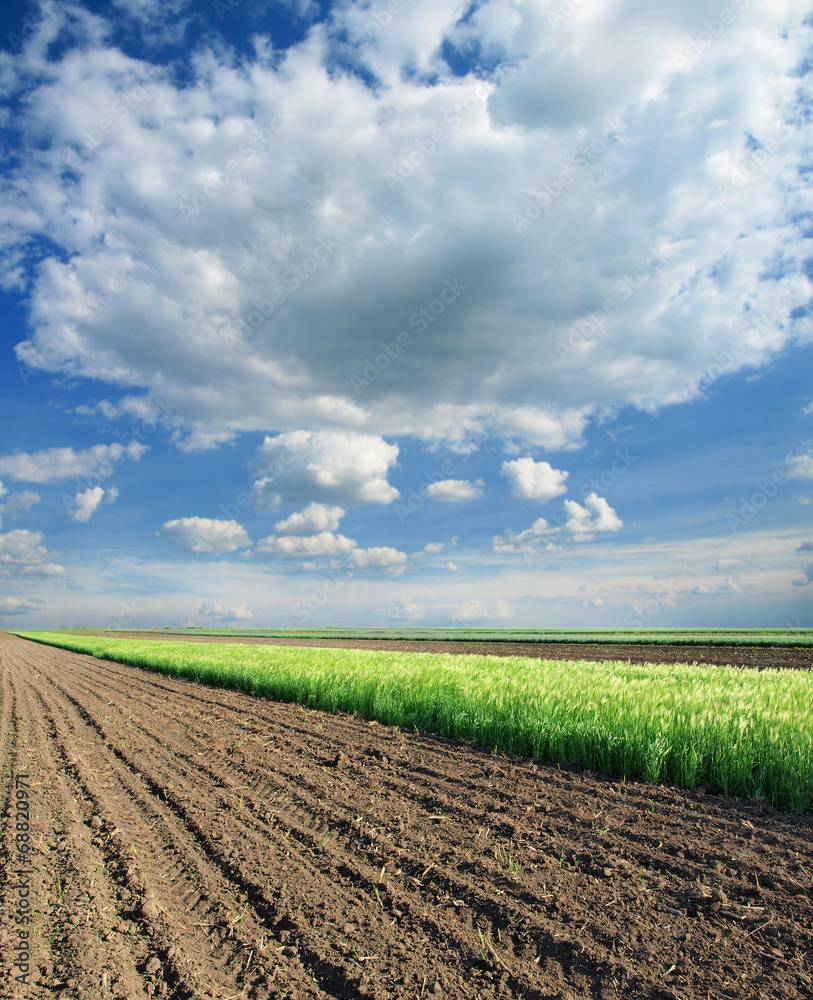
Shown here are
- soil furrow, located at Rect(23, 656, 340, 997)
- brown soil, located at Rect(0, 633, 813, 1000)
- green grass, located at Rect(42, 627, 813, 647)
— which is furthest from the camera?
green grass, located at Rect(42, 627, 813, 647)

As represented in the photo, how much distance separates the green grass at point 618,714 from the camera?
6.28 meters

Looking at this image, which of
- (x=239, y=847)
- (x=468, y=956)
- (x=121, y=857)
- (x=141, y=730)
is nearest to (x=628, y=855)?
(x=468, y=956)

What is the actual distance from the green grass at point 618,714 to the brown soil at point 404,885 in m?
0.49

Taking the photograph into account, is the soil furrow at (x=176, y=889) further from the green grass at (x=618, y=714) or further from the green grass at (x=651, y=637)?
the green grass at (x=651, y=637)

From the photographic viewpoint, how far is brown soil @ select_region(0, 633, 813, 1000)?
336cm

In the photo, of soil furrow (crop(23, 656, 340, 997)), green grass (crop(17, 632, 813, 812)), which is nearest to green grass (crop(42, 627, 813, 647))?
green grass (crop(17, 632, 813, 812))

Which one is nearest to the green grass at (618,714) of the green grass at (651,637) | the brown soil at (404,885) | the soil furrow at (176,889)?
the brown soil at (404,885)

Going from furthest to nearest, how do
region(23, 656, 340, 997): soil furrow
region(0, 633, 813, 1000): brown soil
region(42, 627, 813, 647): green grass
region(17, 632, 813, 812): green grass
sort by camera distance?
region(42, 627, 813, 647): green grass
region(17, 632, 813, 812): green grass
region(23, 656, 340, 997): soil furrow
region(0, 633, 813, 1000): brown soil

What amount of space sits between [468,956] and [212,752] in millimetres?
6471

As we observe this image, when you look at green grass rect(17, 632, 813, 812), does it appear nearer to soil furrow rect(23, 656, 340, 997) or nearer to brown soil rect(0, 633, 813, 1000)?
brown soil rect(0, 633, 813, 1000)

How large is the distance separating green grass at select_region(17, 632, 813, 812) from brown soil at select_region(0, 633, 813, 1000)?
0.49 meters

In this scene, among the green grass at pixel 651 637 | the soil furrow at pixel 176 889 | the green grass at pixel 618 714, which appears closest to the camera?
the soil furrow at pixel 176 889

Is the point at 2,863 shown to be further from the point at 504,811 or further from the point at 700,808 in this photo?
the point at 700,808

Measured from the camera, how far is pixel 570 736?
24.8 ft
